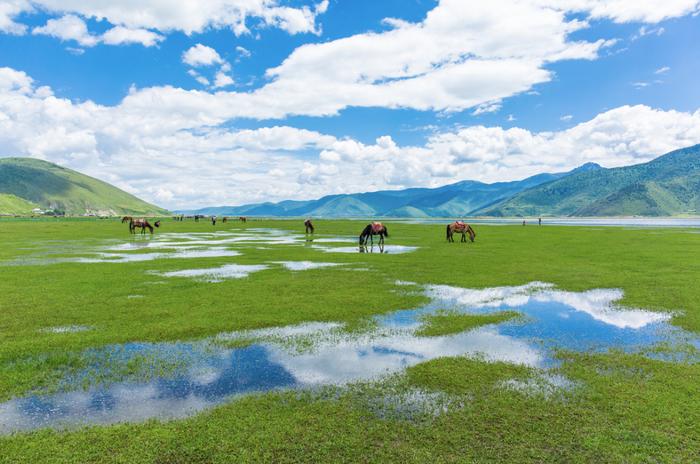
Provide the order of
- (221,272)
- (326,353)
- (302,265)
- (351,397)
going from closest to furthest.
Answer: (351,397) → (326,353) → (221,272) → (302,265)

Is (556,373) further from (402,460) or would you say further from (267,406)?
(267,406)

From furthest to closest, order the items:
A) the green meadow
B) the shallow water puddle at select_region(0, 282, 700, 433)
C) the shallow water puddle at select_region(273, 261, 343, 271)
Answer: the shallow water puddle at select_region(273, 261, 343, 271)
the shallow water puddle at select_region(0, 282, 700, 433)
the green meadow

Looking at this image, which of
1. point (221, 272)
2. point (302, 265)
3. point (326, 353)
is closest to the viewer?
point (326, 353)

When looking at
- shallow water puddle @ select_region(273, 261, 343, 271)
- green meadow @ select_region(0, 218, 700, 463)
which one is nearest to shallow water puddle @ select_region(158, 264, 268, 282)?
shallow water puddle @ select_region(273, 261, 343, 271)

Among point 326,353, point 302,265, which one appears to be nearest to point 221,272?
point 302,265

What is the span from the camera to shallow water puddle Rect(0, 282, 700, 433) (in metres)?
8.01

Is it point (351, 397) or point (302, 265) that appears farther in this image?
point (302, 265)

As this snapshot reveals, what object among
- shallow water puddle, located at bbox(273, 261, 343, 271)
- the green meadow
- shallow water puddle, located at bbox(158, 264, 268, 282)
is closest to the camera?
the green meadow

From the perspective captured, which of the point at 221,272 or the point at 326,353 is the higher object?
the point at 221,272

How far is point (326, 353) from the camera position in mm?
10945

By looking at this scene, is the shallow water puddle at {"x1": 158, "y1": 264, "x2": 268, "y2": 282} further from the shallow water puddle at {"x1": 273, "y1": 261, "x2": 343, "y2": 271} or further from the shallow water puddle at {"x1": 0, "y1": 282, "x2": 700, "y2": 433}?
the shallow water puddle at {"x1": 0, "y1": 282, "x2": 700, "y2": 433}

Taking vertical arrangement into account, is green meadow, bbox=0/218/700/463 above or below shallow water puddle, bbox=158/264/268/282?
below

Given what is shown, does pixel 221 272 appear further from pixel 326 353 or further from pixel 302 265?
pixel 326 353

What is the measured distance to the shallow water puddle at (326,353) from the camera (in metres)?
8.01
